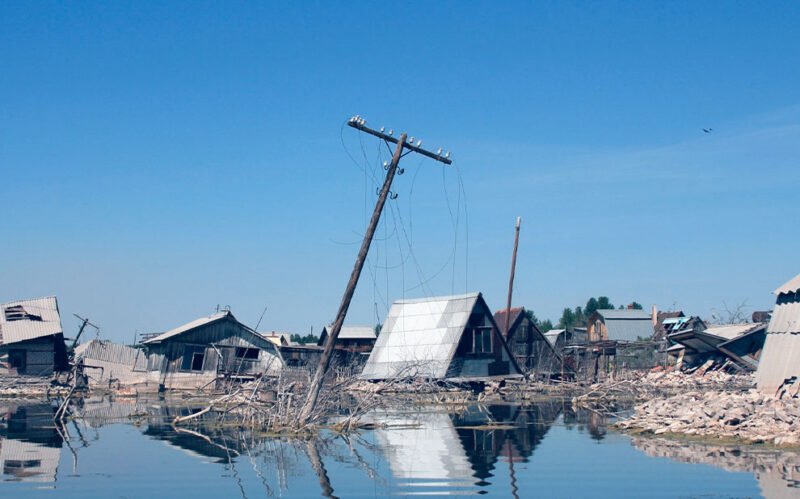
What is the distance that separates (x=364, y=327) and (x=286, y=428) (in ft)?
148

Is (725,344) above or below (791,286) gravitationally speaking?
below

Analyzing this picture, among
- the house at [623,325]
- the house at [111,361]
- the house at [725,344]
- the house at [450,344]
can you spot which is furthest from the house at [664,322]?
the house at [111,361]

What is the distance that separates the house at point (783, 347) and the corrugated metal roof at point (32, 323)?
123 feet

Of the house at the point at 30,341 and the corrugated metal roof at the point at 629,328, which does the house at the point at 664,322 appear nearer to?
the corrugated metal roof at the point at 629,328

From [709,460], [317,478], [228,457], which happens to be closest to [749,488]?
[709,460]

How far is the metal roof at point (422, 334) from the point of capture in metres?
43.3

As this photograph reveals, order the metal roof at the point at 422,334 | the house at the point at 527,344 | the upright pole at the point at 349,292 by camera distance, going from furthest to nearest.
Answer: the house at the point at 527,344
the metal roof at the point at 422,334
the upright pole at the point at 349,292

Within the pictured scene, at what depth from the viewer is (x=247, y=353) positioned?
160ft

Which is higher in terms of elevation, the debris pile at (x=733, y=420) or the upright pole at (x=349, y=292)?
the upright pole at (x=349, y=292)

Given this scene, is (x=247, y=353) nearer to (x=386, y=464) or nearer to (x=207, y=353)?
(x=207, y=353)

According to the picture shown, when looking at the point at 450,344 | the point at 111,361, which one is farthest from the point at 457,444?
the point at 111,361

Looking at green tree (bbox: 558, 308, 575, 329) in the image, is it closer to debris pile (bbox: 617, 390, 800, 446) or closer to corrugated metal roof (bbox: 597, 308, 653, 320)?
corrugated metal roof (bbox: 597, 308, 653, 320)

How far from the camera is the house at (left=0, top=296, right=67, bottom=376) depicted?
4762cm

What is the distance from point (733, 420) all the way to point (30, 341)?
39818mm
